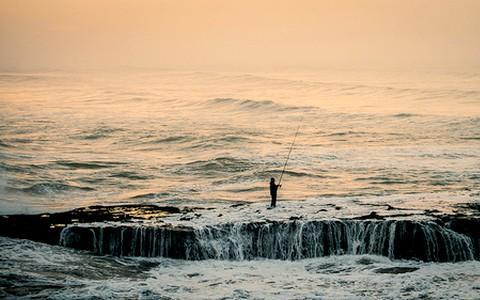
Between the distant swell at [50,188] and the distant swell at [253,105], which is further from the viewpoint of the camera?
the distant swell at [253,105]

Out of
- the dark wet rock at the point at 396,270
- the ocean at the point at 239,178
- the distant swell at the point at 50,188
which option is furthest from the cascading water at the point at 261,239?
the distant swell at the point at 50,188

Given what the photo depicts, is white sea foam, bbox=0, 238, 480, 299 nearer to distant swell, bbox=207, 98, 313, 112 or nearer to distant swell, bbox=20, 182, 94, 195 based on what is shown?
distant swell, bbox=20, 182, 94, 195

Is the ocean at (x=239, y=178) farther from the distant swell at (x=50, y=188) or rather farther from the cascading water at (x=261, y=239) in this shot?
the cascading water at (x=261, y=239)

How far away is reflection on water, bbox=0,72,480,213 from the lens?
2172 cm

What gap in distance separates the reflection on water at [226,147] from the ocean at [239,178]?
0.09 meters

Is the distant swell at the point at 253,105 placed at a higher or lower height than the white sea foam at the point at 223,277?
higher

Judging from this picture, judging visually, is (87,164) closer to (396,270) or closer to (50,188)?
(50,188)

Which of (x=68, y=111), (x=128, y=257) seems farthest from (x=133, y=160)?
(x=68, y=111)

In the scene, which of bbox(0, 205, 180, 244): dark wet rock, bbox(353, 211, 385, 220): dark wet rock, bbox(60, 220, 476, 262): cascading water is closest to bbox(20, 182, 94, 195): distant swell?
bbox(0, 205, 180, 244): dark wet rock

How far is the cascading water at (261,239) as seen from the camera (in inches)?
580

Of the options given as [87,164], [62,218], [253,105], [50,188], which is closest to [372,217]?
[62,218]

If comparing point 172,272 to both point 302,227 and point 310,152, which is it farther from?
point 310,152

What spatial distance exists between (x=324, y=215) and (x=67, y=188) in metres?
9.94

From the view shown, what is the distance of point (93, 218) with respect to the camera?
53.2ft
